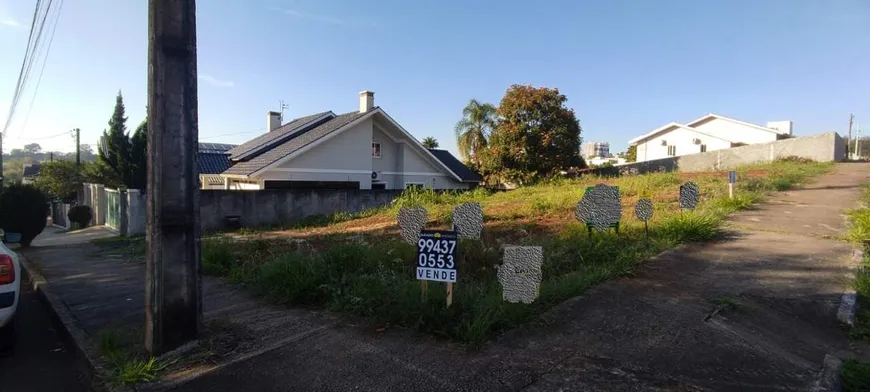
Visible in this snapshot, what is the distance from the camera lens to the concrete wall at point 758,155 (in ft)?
79.8

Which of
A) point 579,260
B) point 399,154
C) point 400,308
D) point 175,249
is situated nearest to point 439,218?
point 579,260

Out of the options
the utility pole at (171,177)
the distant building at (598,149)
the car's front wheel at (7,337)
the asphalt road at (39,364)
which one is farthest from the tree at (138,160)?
the distant building at (598,149)

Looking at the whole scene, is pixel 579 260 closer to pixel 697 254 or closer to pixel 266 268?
pixel 697 254

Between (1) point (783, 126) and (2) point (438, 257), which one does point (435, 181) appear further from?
(1) point (783, 126)

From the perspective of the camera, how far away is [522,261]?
3.74 m

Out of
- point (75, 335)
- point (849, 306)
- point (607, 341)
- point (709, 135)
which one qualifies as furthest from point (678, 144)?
point (75, 335)

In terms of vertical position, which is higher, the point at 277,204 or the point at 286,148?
the point at 286,148

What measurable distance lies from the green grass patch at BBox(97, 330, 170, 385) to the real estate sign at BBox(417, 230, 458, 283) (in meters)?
2.07

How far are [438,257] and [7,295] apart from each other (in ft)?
12.4

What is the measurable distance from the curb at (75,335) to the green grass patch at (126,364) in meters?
0.05

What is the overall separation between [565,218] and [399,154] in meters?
15.3

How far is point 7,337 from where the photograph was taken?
4164 millimetres

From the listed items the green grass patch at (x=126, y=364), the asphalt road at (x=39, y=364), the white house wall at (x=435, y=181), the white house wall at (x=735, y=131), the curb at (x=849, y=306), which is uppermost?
the white house wall at (x=735, y=131)

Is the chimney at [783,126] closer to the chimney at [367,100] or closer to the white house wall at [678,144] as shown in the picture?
the white house wall at [678,144]
